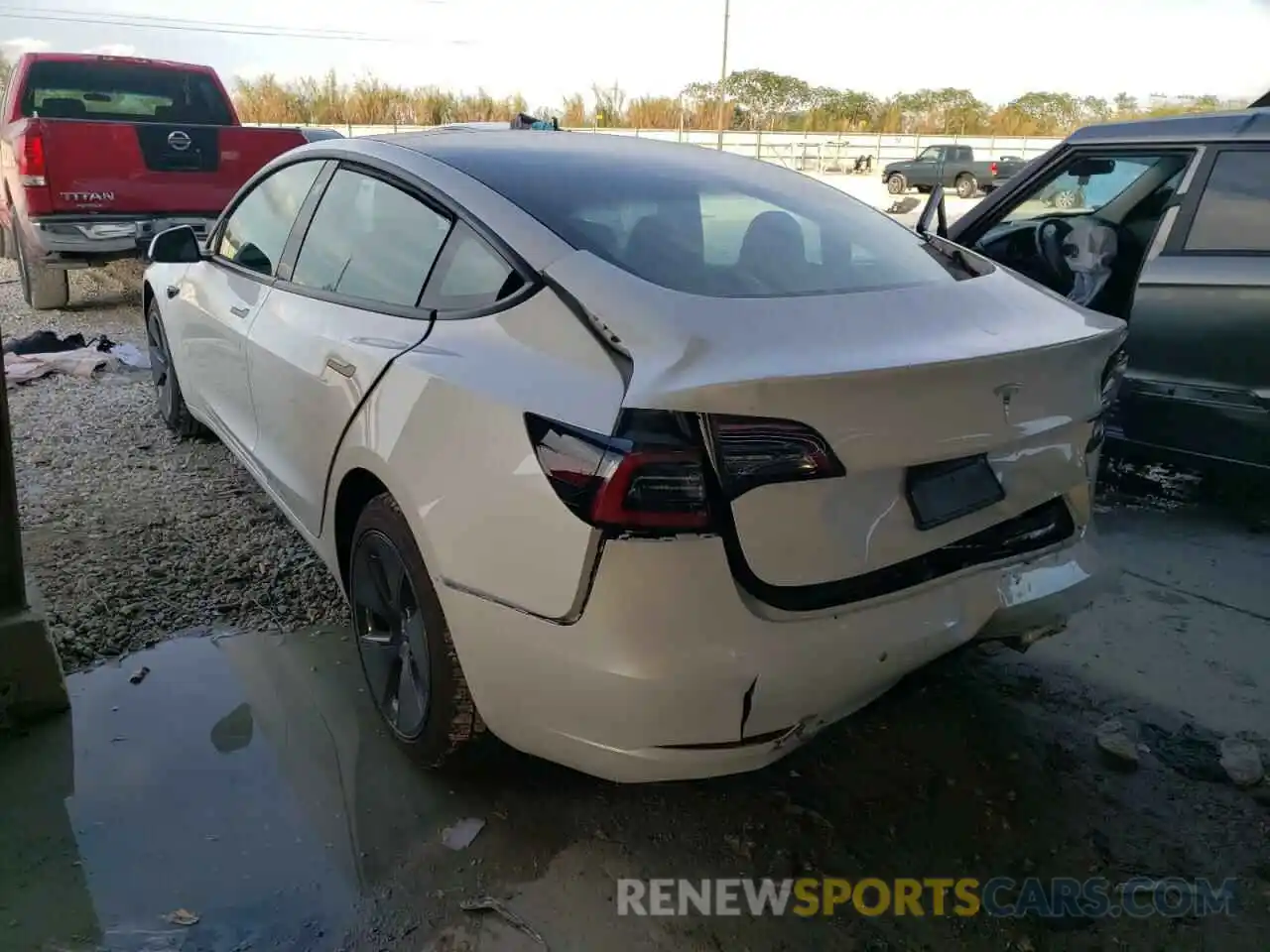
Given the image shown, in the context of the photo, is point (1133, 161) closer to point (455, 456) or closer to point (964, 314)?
point (964, 314)

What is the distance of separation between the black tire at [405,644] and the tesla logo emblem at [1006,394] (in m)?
1.29

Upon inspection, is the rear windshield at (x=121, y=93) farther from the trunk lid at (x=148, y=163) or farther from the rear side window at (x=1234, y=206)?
the rear side window at (x=1234, y=206)

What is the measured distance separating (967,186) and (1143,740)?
2945 centimetres

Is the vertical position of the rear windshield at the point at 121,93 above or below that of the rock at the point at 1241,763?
above

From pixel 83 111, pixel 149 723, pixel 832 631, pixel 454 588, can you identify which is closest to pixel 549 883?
pixel 454 588

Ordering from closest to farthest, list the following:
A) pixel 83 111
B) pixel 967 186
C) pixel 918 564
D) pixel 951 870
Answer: pixel 918 564, pixel 951 870, pixel 83 111, pixel 967 186

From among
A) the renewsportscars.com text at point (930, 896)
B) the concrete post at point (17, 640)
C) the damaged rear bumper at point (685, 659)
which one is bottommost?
the renewsportscars.com text at point (930, 896)

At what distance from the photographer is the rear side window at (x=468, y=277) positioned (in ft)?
7.79

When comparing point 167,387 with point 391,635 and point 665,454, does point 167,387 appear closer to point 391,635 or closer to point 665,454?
point 391,635

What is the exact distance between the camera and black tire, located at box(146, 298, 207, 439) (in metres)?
4.90

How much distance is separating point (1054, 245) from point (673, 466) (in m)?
3.85

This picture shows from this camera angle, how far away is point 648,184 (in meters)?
2.88

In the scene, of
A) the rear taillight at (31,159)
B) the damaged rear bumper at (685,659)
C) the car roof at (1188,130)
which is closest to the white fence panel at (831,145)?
the rear taillight at (31,159)

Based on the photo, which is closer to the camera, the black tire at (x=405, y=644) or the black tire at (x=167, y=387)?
the black tire at (x=405, y=644)
